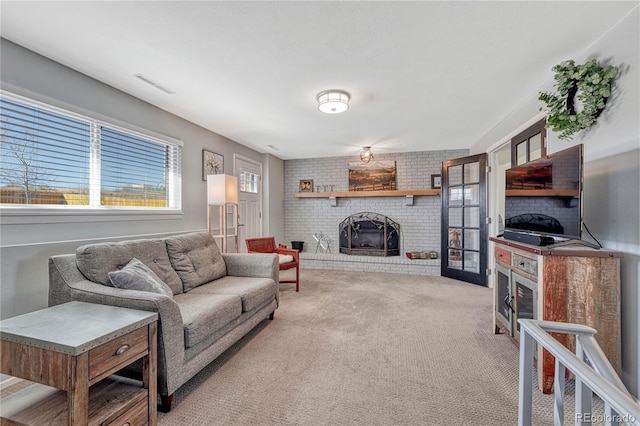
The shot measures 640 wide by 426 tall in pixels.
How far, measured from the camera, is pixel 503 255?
244 centimetres

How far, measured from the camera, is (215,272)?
112 inches

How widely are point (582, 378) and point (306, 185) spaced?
572 cm

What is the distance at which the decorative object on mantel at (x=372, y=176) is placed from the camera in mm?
5716

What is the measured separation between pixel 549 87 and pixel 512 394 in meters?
2.48

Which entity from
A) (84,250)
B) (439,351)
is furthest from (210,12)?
(439,351)

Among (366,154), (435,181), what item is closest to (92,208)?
(366,154)

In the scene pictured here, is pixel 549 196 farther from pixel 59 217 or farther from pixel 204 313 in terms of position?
pixel 59 217

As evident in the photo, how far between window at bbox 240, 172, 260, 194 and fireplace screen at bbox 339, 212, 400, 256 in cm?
195

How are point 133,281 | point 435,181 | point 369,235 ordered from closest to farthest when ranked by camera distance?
1. point 133,281
2. point 435,181
3. point 369,235

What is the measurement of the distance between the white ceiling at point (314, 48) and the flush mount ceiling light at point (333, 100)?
0.09 meters

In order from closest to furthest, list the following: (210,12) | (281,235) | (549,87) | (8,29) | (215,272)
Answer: (210,12) → (8,29) → (549,87) → (215,272) → (281,235)

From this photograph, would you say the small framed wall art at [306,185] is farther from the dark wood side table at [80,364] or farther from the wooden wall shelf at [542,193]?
the dark wood side table at [80,364]

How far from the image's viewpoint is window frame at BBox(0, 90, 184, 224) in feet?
6.41

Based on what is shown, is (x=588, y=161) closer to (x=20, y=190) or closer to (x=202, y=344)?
(x=202, y=344)
